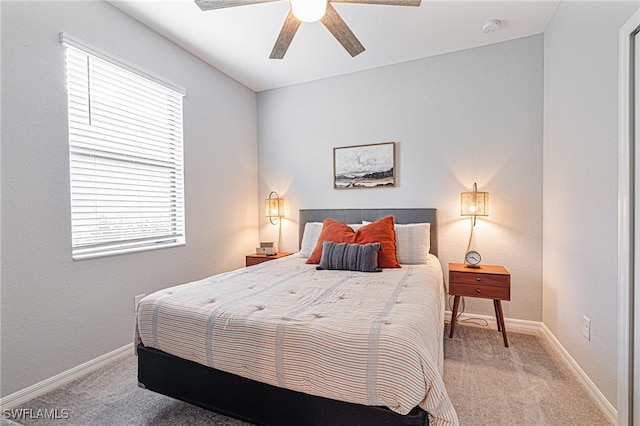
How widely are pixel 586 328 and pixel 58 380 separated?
3578mm

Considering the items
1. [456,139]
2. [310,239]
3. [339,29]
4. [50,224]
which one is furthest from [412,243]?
[50,224]

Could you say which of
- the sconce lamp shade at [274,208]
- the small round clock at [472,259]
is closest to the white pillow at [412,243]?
the small round clock at [472,259]

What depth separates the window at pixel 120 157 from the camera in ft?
7.22

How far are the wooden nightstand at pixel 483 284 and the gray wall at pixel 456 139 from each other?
46 cm

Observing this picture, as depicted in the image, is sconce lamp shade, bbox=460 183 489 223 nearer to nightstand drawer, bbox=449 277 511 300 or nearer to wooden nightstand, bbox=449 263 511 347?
wooden nightstand, bbox=449 263 511 347

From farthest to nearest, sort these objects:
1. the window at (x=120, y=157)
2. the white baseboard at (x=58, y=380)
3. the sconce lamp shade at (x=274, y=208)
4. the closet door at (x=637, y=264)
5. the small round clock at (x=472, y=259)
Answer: the sconce lamp shade at (x=274, y=208) < the small round clock at (x=472, y=259) < the window at (x=120, y=157) < the white baseboard at (x=58, y=380) < the closet door at (x=637, y=264)

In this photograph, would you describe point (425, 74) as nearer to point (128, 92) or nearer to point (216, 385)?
point (128, 92)

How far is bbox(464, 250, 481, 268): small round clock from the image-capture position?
279 cm

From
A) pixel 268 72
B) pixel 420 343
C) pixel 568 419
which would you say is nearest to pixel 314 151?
pixel 268 72

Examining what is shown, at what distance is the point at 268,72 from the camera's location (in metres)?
3.57

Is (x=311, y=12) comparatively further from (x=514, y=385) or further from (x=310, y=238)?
(x=514, y=385)

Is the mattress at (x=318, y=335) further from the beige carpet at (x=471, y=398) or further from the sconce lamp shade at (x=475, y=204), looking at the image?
the sconce lamp shade at (x=475, y=204)

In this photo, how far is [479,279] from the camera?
259cm

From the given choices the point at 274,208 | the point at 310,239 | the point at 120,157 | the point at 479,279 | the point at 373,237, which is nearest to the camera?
the point at 120,157
